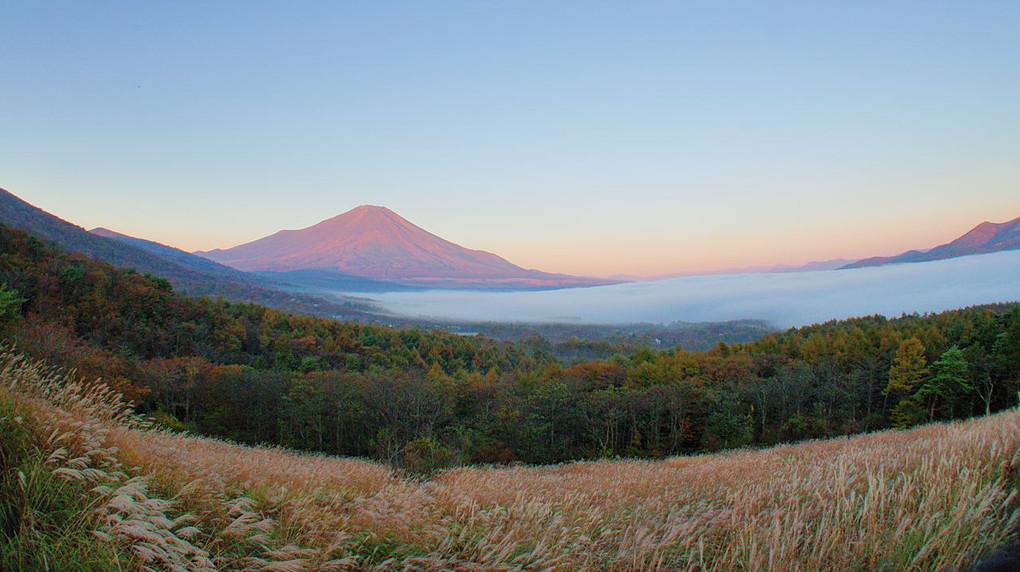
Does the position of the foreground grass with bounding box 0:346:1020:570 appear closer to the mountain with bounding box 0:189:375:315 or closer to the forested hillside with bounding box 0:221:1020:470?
the forested hillside with bounding box 0:221:1020:470

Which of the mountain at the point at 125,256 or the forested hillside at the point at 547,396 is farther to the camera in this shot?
the mountain at the point at 125,256

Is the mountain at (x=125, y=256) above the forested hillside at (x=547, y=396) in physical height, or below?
above

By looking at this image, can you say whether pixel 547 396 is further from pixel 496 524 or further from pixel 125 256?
pixel 125 256

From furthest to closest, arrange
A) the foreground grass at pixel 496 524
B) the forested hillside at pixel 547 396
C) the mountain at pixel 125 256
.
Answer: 1. the mountain at pixel 125 256
2. the forested hillside at pixel 547 396
3. the foreground grass at pixel 496 524

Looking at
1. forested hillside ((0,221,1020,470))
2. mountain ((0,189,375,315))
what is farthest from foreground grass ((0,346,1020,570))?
mountain ((0,189,375,315))

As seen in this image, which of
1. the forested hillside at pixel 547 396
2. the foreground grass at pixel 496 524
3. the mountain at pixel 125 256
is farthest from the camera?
the mountain at pixel 125 256

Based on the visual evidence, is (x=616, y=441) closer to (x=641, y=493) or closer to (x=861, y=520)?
(x=641, y=493)

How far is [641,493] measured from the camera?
7.32 meters

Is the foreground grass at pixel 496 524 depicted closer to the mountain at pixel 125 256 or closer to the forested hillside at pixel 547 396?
the forested hillside at pixel 547 396

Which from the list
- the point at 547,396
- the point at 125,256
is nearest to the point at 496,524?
the point at 547,396

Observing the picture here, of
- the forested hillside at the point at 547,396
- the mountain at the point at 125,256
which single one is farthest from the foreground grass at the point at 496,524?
the mountain at the point at 125,256

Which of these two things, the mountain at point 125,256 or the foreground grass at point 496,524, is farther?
the mountain at point 125,256

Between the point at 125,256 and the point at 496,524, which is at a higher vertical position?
the point at 125,256

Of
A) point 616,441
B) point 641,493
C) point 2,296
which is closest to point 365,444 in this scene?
point 616,441
